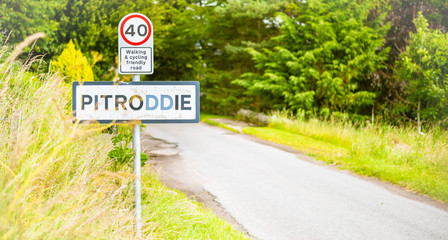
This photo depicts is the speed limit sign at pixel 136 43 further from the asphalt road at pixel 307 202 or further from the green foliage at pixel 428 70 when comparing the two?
the green foliage at pixel 428 70

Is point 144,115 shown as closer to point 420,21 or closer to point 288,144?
point 288,144

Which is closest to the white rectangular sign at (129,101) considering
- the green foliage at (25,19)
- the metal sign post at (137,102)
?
the metal sign post at (137,102)

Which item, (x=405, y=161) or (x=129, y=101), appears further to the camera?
(x=405, y=161)

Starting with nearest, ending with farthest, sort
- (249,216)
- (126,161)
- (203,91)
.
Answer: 1. (126,161)
2. (249,216)
3. (203,91)

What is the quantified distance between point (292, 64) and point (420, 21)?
6.15 meters

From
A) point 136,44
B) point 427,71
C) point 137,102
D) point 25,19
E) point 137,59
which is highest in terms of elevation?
point 25,19

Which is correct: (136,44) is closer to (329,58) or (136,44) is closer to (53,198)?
(53,198)

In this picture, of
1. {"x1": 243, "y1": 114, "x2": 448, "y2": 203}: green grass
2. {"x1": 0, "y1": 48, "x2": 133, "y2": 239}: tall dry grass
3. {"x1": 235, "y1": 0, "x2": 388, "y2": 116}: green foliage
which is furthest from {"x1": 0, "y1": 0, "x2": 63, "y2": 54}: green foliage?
{"x1": 0, "y1": 48, "x2": 133, "y2": 239}: tall dry grass

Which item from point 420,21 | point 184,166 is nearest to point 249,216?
point 184,166

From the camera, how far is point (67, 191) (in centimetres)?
314

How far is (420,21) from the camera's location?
1585 centimetres

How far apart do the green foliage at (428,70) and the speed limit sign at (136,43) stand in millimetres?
13108

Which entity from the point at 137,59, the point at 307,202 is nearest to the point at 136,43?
the point at 137,59

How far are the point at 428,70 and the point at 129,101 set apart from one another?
1412 centimetres
